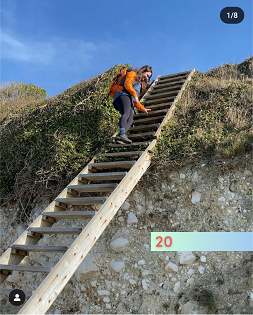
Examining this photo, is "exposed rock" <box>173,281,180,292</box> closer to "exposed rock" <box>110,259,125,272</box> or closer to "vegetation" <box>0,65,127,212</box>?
"exposed rock" <box>110,259,125,272</box>

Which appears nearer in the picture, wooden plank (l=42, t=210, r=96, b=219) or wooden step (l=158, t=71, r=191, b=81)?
wooden plank (l=42, t=210, r=96, b=219)

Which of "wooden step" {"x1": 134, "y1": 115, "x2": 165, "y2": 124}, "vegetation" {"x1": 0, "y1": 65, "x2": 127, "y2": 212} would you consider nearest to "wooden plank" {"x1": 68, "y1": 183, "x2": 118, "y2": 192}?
A: "vegetation" {"x1": 0, "y1": 65, "x2": 127, "y2": 212}

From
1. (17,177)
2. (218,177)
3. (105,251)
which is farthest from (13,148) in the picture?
(218,177)

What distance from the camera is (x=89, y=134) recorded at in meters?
7.10

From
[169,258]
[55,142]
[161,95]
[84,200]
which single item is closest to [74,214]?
[84,200]

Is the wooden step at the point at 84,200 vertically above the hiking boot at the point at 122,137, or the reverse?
the hiking boot at the point at 122,137

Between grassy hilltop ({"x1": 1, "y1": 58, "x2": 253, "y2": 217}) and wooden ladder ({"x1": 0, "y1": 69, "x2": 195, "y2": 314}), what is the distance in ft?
1.31

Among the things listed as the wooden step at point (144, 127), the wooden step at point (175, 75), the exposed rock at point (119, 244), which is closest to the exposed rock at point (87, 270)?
the exposed rock at point (119, 244)

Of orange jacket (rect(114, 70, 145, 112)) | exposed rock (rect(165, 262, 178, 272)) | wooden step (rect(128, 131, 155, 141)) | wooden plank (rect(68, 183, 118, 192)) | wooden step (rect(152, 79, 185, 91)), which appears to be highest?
wooden step (rect(152, 79, 185, 91))

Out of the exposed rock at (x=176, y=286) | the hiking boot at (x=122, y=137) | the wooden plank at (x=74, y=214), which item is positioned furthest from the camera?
the hiking boot at (x=122, y=137)

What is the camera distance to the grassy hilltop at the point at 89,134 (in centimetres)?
614

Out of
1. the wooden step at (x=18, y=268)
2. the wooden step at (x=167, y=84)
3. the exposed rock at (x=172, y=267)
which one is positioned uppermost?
the wooden step at (x=167, y=84)

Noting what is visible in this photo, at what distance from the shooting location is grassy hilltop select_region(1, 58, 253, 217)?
614cm

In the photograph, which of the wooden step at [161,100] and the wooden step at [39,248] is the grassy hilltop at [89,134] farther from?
the wooden step at [39,248]
